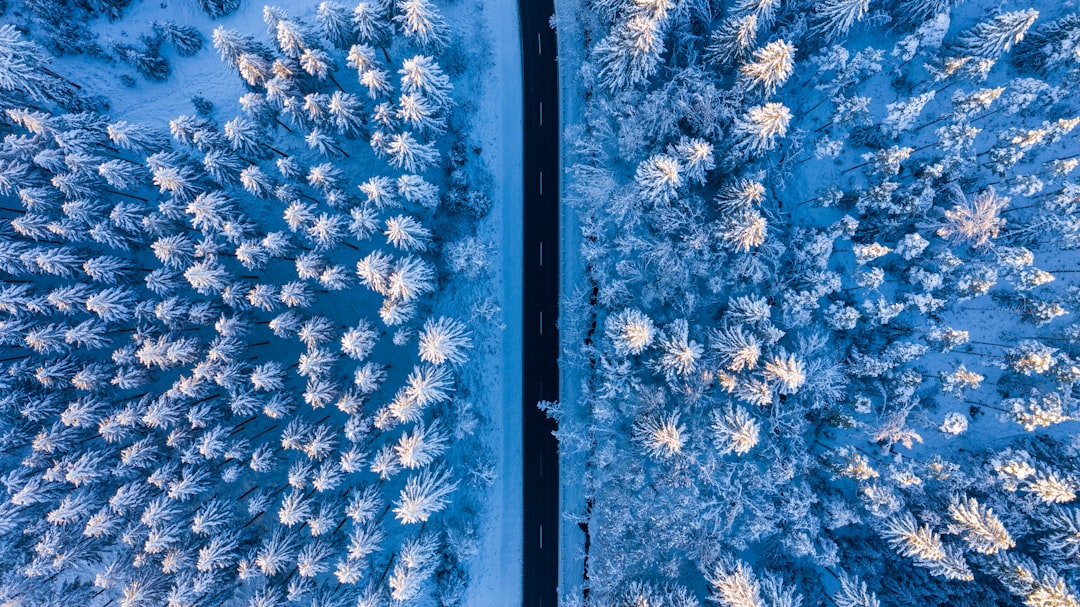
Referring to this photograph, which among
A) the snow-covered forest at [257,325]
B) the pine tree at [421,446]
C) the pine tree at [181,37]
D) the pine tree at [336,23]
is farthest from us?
the pine tree at [181,37]

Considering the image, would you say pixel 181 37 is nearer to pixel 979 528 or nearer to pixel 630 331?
pixel 630 331

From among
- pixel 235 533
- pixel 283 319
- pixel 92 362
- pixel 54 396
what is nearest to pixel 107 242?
pixel 92 362

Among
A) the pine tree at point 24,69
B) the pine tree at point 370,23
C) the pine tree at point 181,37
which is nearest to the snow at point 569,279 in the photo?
the pine tree at point 370,23

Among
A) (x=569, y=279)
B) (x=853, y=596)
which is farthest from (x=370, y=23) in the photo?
(x=853, y=596)

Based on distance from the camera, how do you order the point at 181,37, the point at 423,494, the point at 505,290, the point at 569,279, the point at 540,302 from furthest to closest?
the point at 540,302, the point at 569,279, the point at 505,290, the point at 181,37, the point at 423,494

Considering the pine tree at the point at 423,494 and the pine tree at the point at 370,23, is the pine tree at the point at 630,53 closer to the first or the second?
the pine tree at the point at 370,23
